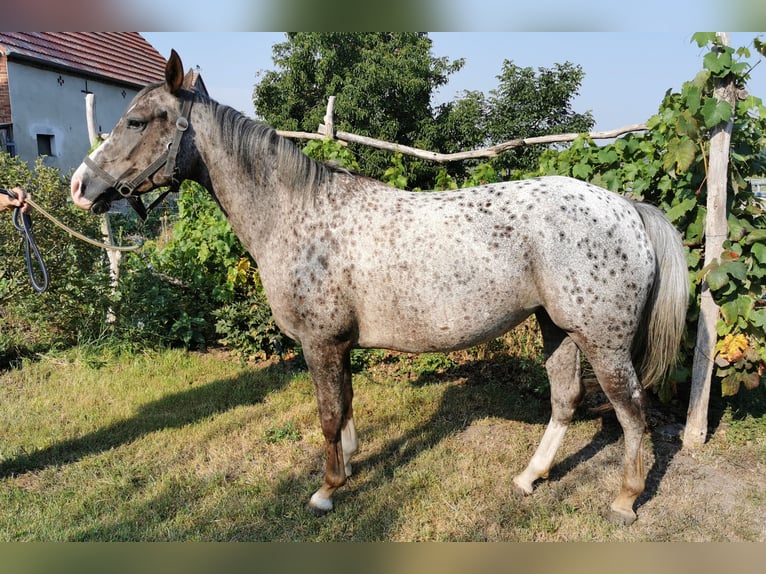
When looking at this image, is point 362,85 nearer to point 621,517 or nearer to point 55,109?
point 55,109

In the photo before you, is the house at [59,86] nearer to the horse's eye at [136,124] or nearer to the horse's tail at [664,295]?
the horse's eye at [136,124]

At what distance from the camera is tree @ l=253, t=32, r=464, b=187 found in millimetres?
16812

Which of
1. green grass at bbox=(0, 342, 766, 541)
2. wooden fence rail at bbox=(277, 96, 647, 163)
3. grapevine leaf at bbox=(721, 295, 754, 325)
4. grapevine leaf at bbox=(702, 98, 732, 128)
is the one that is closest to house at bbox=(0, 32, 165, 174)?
wooden fence rail at bbox=(277, 96, 647, 163)

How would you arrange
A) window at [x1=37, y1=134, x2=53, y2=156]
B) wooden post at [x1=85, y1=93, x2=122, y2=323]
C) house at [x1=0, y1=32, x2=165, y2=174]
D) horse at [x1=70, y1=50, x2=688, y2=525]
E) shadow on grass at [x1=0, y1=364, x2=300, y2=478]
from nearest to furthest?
horse at [x1=70, y1=50, x2=688, y2=525] < shadow on grass at [x1=0, y1=364, x2=300, y2=478] < wooden post at [x1=85, y1=93, x2=122, y2=323] < house at [x1=0, y1=32, x2=165, y2=174] < window at [x1=37, y1=134, x2=53, y2=156]

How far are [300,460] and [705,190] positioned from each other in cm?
349

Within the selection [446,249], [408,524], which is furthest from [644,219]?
[408,524]

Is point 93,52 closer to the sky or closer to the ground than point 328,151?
closer to the sky

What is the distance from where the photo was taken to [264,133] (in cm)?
299

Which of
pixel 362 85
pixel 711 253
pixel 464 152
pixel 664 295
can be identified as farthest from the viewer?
pixel 362 85

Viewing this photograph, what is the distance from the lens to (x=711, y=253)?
3676 millimetres

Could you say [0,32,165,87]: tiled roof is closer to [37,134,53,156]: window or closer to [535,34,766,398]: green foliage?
[37,134,53,156]: window

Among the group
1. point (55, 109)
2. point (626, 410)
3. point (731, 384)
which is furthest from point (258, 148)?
point (55, 109)

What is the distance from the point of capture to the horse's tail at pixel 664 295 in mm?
3008

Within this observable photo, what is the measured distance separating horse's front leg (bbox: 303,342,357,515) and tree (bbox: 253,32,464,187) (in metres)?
12.6
